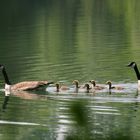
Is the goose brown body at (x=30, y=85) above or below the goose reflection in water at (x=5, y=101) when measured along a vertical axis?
above

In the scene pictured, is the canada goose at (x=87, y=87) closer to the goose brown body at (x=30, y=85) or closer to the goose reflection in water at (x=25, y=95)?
the goose reflection in water at (x=25, y=95)

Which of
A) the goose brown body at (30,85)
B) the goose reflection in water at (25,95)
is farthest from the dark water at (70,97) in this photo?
the goose brown body at (30,85)

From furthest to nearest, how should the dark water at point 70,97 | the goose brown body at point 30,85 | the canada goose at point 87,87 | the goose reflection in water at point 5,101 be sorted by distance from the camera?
the goose brown body at point 30,85
the canada goose at point 87,87
the goose reflection in water at point 5,101
the dark water at point 70,97

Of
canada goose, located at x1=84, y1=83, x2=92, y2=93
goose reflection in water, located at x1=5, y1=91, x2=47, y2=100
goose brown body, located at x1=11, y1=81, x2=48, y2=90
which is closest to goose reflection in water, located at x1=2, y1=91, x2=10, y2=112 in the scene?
goose reflection in water, located at x1=5, y1=91, x2=47, y2=100

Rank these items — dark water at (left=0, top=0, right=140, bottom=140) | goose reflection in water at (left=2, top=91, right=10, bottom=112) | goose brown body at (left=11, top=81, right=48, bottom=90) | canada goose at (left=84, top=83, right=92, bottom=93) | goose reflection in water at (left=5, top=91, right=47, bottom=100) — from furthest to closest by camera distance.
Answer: goose brown body at (left=11, top=81, right=48, bottom=90), goose reflection in water at (left=5, top=91, right=47, bottom=100), canada goose at (left=84, top=83, right=92, bottom=93), goose reflection in water at (left=2, top=91, right=10, bottom=112), dark water at (left=0, top=0, right=140, bottom=140)

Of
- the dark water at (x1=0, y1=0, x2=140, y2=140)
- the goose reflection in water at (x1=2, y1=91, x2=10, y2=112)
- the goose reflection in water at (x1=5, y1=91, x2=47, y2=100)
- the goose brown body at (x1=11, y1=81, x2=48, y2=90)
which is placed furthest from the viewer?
the goose brown body at (x1=11, y1=81, x2=48, y2=90)

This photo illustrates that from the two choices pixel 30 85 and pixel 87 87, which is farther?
pixel 30 85

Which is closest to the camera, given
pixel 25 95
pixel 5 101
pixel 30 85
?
pixel 5 101

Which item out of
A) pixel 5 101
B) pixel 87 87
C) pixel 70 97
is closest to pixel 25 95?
pixel 5 101

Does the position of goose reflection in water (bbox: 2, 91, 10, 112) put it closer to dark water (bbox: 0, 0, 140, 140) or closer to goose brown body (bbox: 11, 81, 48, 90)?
dark water (bbox: 0, 0, 140, 140)

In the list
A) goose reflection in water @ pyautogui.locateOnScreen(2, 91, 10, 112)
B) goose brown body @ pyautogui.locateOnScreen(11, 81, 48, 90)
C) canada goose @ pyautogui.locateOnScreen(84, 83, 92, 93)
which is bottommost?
goose reflection in water @ pyautogui.locateOnScreen(2, 91, 10, 112)

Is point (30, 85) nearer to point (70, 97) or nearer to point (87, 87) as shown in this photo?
point (87, 87)

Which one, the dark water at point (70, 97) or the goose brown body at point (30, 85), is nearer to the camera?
the dark water at point (70, 97)

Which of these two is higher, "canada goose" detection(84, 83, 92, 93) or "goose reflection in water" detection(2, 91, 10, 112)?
"canada goose" detection(84, 83, 92, 93)
